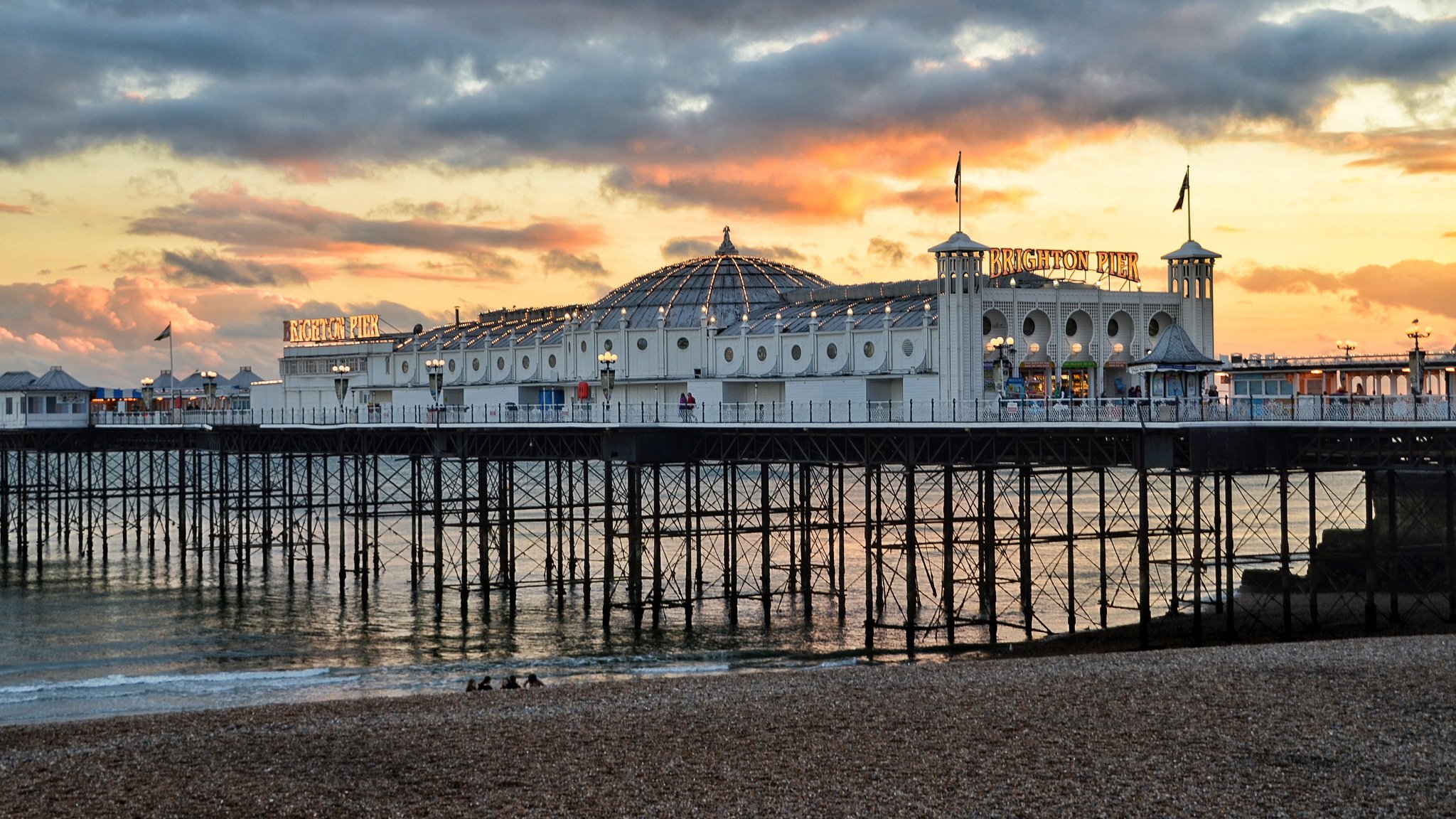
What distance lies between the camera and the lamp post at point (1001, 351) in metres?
53.8

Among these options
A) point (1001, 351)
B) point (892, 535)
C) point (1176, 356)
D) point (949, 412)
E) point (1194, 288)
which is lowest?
point (892, 535)

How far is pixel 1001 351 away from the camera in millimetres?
53594

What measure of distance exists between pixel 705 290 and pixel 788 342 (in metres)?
16.0

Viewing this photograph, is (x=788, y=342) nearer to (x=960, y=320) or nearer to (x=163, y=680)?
(x=960, y=320)


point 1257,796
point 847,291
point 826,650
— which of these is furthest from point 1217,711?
point 847,291

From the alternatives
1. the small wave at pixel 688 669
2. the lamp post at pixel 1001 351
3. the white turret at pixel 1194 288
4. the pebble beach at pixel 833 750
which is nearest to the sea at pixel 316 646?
the small wave at pixel 688 669

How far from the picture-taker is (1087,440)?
46281 millimetres

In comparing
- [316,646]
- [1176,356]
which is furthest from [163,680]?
[1176,356]

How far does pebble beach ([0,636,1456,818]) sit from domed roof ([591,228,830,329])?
43.7 metres

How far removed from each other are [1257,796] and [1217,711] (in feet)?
17.8

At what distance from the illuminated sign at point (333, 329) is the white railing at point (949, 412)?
77.6 ft

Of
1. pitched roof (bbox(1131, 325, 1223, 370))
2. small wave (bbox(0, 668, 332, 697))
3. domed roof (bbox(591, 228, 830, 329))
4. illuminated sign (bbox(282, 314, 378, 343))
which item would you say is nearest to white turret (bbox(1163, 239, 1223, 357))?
pitched roof (bbox(1131, 325, 1223, 370))

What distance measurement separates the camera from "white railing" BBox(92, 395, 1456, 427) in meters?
41.8

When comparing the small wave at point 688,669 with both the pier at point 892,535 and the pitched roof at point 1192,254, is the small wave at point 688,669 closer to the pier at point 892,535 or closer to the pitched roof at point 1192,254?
the pier at point 892,535
